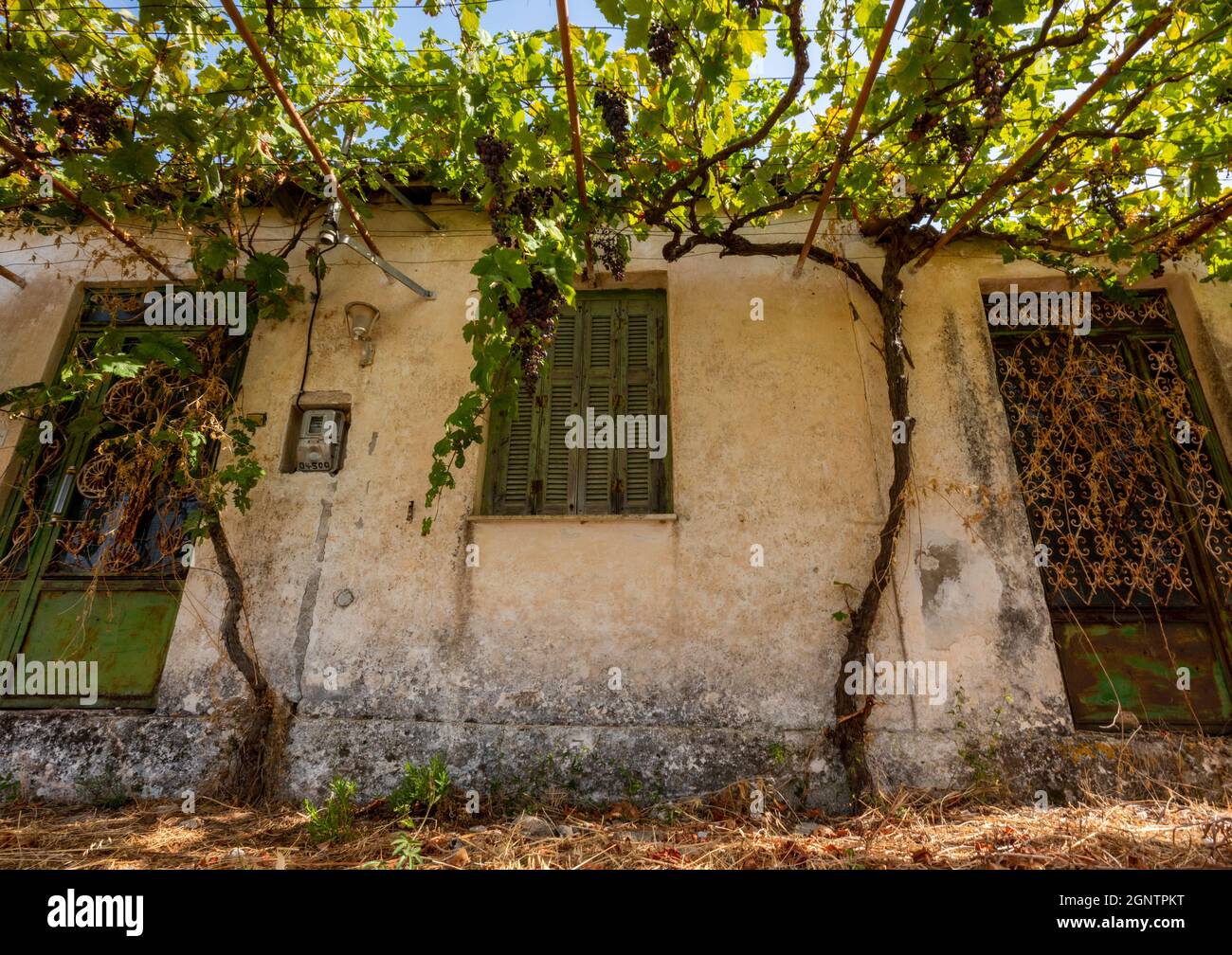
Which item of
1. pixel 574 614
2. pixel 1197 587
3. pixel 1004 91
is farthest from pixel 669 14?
pixel 1197 587

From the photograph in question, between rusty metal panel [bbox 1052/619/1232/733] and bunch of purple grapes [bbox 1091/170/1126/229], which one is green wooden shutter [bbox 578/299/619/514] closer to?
rusty metal panel [bbox 1052/619/1232/733]

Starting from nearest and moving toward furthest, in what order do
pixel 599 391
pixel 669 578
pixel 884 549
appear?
pixel 884 549, pixel 669 578, pixel 599 391

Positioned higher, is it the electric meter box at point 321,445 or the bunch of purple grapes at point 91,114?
the bunch of purple grapes at point 91,114

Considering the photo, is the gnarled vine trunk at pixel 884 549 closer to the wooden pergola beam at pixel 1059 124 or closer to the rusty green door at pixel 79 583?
the wooden pergola beam at pixel 1059 124

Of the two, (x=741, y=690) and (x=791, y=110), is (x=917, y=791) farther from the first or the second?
(x=791, y=110)

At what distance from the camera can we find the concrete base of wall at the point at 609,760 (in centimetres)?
353

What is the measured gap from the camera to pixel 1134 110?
11.8ft

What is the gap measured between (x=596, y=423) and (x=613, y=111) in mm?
1912

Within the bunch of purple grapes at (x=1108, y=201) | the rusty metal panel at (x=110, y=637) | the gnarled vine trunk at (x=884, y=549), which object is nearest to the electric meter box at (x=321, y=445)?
the rusty metal panel at (x=110, y=637)

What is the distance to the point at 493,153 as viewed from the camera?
11.3 feet

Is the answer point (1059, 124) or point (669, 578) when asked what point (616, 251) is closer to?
point (669, 578)

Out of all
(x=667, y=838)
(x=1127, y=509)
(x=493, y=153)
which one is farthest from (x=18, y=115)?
(x=1127, y=509)

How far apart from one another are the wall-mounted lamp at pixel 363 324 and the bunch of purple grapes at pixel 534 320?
1556 millimetres
